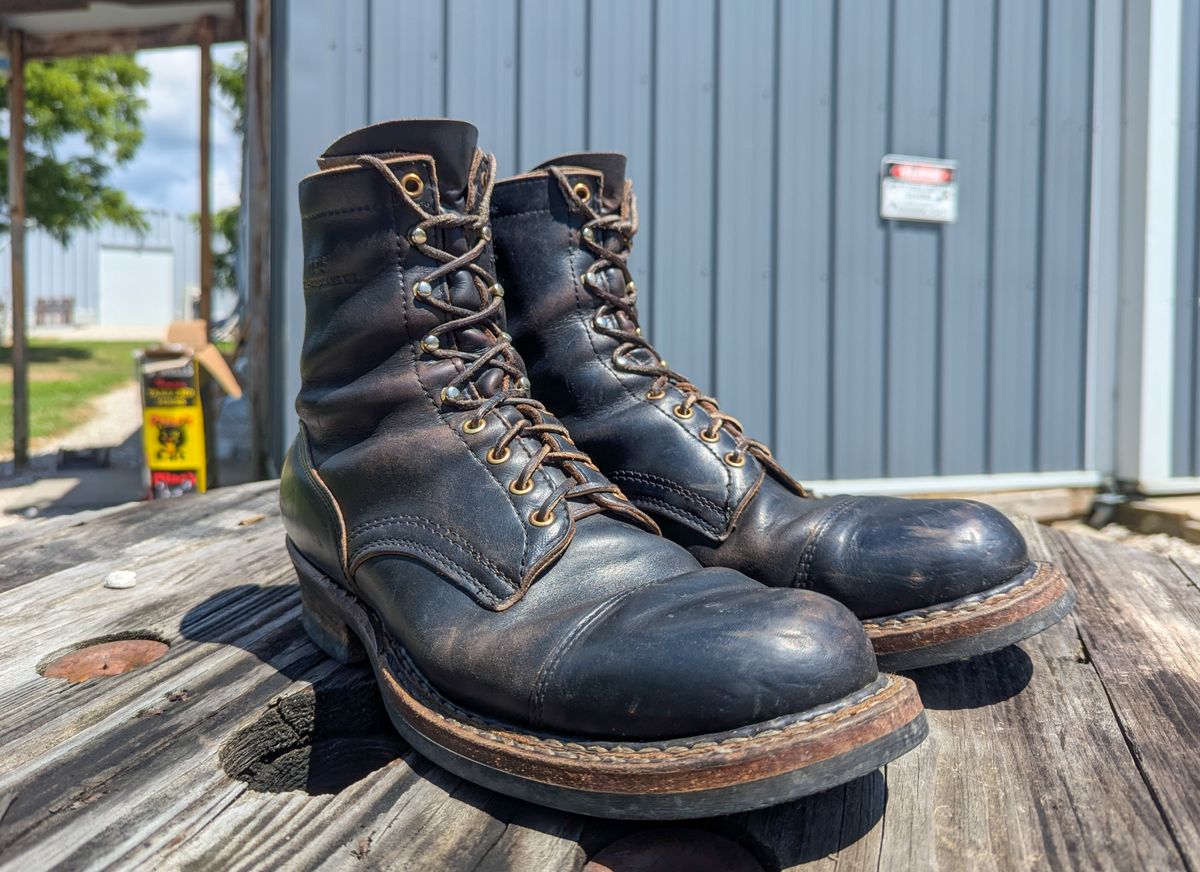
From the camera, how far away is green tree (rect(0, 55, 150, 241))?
1384 centimetres

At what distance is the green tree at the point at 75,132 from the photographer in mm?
13844

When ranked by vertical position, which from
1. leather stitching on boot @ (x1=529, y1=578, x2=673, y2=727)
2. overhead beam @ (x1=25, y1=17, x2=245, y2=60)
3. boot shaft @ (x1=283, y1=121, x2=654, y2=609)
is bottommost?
leather stitching on boot @ (x1=529, y1=578, x2=673, y2=727)

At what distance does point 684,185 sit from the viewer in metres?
3.44

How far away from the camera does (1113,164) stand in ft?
12.2

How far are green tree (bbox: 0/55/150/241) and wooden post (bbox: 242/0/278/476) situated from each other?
11941 mm

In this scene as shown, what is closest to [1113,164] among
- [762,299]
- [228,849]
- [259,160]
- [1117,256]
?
[1117,256]

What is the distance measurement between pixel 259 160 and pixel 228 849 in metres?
3.68

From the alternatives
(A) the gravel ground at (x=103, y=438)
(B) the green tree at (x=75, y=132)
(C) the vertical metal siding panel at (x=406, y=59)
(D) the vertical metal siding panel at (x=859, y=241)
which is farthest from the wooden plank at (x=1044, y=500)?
(B) the green tree at (x=75, y=132)

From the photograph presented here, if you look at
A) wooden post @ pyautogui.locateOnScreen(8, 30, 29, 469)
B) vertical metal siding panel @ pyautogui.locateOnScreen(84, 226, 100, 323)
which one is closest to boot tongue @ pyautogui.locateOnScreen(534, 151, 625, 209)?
wooden post @ pyautogui.locateOnScreen(8, 30, 29, 469)

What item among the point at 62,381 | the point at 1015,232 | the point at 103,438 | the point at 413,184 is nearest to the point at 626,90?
the point at 1015,232

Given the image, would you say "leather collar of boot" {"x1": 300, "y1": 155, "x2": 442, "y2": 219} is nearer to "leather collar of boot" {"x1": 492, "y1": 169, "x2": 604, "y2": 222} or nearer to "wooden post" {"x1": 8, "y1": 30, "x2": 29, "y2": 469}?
"leather collar of boot" {"x1": 492, "y1": 169, "x2": 604, "y2": 222}

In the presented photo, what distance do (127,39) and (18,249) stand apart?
1.44m

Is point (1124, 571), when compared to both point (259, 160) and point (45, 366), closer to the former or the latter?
point (259, 160)

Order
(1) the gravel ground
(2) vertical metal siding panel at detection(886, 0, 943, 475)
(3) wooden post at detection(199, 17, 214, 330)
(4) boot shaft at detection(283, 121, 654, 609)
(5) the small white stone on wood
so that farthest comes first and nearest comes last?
1. (1) the gravel ground
2. (3) wooden post at detection(199, 17, 214, 330)
3. (2) vertical metal siding panel at detection(886, 0, 943, 475)
4. (5) the small white stone on wood
5. (4) boot shaft at detection(283, 121, 654, 609)
